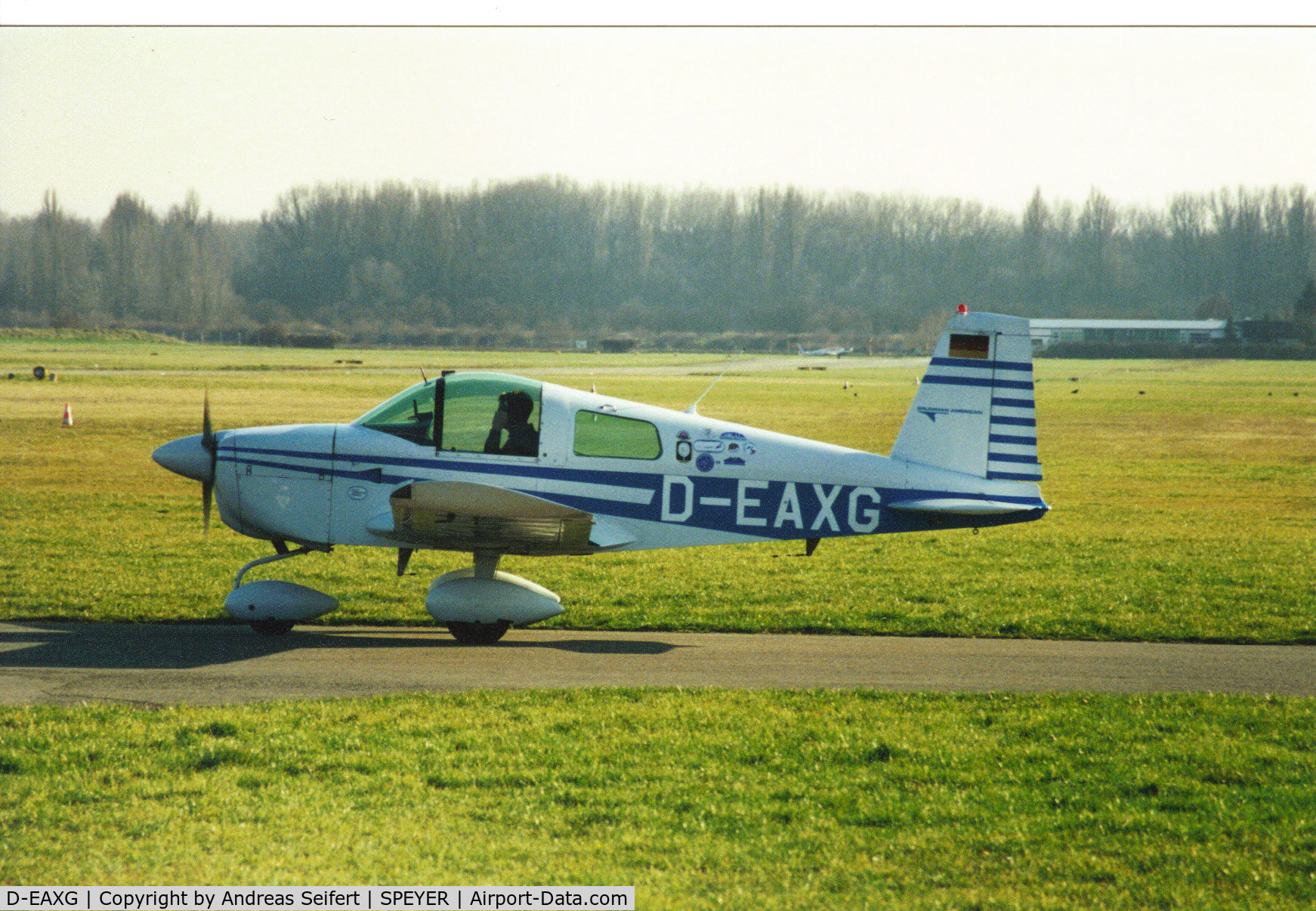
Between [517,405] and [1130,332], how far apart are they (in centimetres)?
6677

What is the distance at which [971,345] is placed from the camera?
1108cm

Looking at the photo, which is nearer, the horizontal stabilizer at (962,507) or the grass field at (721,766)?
Answer: the grass field at (721,766)

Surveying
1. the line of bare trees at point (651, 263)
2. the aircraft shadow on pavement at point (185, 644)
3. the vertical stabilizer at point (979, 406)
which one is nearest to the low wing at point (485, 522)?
the aircraft shadow on pavement at point (185, 644)

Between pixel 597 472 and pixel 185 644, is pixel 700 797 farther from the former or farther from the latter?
pixel 185 644

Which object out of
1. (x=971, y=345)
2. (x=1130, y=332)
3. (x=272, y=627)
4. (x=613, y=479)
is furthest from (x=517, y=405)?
(x=1130, y=332)

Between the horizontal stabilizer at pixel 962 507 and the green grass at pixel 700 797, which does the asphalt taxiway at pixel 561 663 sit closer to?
the green grass at pixel 700 797

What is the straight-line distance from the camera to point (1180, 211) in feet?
224

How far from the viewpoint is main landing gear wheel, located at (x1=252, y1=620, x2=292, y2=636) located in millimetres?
10857

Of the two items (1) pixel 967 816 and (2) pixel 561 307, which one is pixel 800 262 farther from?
(1) pixel 967 816

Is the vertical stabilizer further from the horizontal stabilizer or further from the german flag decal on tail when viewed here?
the horizontal stabilizer

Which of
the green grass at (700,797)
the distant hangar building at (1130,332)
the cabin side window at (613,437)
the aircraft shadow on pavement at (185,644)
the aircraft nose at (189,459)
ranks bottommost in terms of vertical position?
the aircraft shadow on pavement at (185,644)

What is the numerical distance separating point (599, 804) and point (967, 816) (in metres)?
2.06

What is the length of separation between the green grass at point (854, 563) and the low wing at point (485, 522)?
4.89 feet

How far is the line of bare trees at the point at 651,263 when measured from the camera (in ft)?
205
